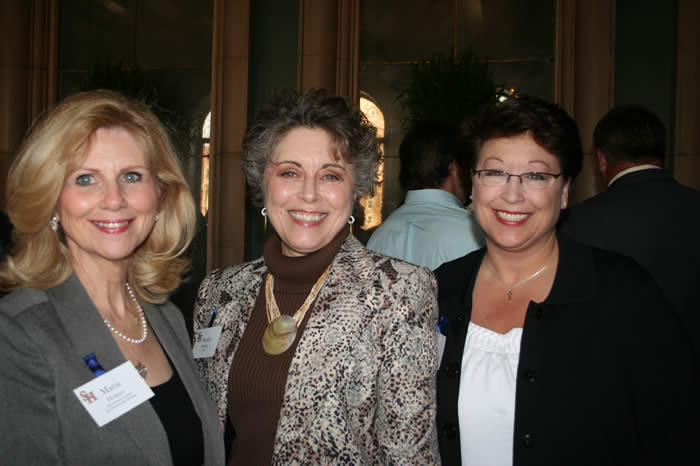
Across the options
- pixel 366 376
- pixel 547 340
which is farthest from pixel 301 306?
pixel 547 340

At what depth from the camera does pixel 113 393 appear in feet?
5.08

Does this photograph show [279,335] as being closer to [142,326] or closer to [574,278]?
[142,326]

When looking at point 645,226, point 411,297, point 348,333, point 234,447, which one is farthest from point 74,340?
point 645,226

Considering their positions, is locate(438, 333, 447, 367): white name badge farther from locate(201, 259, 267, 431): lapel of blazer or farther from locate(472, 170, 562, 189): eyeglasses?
locate(201, 259, 267, 431): lapel of blazer

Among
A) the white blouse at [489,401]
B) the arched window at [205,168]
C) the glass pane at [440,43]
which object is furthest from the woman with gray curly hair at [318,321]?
the arched window at [205,168]

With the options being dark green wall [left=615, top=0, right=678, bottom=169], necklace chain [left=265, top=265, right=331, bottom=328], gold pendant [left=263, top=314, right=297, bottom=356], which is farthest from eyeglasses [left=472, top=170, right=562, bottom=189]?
dark green wall [left=615, top=0, right=678, bottom=169]

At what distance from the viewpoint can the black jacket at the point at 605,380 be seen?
66.1 inches

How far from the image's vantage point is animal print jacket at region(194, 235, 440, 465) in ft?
5.66

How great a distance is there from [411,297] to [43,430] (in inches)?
44.2

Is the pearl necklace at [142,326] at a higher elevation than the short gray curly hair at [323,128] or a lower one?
lower

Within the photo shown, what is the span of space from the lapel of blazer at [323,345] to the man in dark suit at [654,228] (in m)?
1.33

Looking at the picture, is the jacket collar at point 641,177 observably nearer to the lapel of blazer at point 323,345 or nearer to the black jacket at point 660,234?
the black jacket at point 660,234

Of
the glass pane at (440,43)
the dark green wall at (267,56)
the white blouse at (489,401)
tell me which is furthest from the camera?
the dark green wall at (267,56)

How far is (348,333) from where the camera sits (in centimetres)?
184
